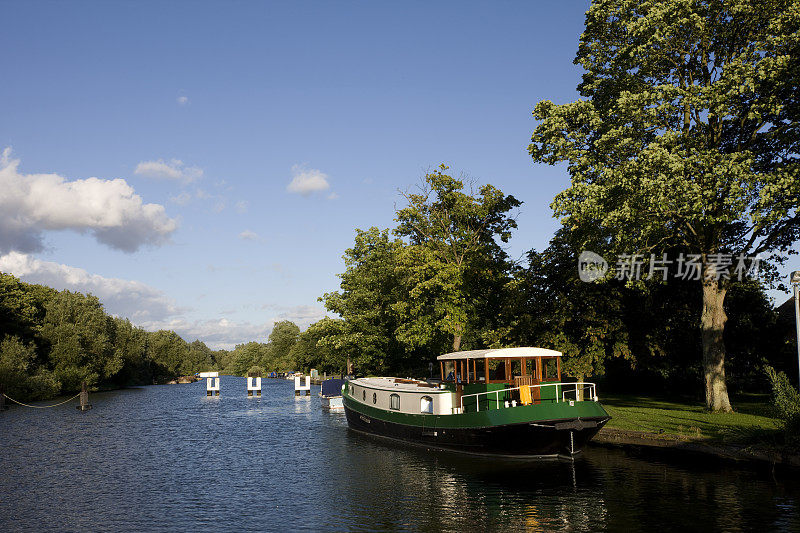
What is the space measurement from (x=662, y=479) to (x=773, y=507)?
419 centimetres

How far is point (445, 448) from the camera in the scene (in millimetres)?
29109

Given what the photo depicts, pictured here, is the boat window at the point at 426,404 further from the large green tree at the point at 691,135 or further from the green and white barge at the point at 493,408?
the large green tree at the point at 691,135

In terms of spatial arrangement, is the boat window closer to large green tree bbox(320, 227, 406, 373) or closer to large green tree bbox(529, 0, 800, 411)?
large green tree bbox(529, 0, 800, 411)

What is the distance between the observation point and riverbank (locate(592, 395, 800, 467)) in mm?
21359

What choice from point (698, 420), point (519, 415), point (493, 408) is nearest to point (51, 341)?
point (493, 408)

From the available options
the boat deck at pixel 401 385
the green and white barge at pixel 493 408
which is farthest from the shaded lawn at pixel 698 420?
the boat deck at pixel 401 385

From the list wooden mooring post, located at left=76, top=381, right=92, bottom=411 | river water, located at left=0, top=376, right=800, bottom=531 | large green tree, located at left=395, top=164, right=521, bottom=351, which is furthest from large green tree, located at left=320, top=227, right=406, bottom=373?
river water, located at left=0, top=376, right=800, bottom=531

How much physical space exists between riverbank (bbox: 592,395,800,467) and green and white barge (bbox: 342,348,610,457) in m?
2.32

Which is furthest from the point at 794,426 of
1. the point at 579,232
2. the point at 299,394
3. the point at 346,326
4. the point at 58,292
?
the point at 58,292

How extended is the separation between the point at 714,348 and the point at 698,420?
4528 mm

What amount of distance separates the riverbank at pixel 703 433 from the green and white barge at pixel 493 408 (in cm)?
232

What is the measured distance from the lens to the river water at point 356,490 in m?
17.3

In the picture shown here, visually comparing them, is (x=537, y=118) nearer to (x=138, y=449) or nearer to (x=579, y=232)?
(x=579, y=232)

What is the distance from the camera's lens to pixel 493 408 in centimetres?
2823
